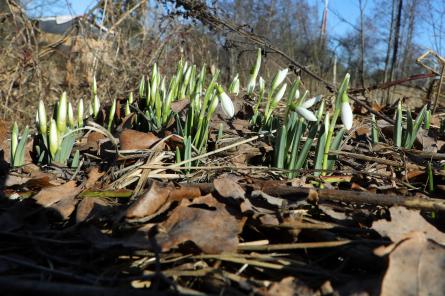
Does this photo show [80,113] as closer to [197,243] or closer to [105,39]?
[197,243]

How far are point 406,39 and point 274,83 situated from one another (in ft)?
34.3

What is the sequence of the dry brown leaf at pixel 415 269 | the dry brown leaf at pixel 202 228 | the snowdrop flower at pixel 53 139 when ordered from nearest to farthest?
the dry brown leaf at pixel 415 269 → the dry brown leaf at pixel 202 228 → the snowdrop flower at pixel 53 139

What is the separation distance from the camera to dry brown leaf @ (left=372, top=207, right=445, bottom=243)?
39.0 inches

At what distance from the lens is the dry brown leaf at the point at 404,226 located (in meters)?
0.99

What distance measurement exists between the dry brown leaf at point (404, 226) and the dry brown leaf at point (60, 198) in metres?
0.82

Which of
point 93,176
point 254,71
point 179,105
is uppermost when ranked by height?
point 254,71

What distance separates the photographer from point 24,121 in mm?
4125

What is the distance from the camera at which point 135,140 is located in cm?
163

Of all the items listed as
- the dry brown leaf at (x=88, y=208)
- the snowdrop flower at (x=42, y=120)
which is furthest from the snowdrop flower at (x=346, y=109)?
the snowdrop flower at (x=42, y=120)

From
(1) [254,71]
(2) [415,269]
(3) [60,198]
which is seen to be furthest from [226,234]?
(1) [254,71]

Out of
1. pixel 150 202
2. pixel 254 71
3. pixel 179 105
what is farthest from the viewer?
pixel 254 71

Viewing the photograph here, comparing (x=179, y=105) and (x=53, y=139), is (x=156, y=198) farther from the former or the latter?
(x=179, y=105)

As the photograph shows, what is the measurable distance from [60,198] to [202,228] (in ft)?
1.65

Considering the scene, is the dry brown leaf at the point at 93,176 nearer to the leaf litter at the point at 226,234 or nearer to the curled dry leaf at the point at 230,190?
the leaf litter at the point at 226,234
